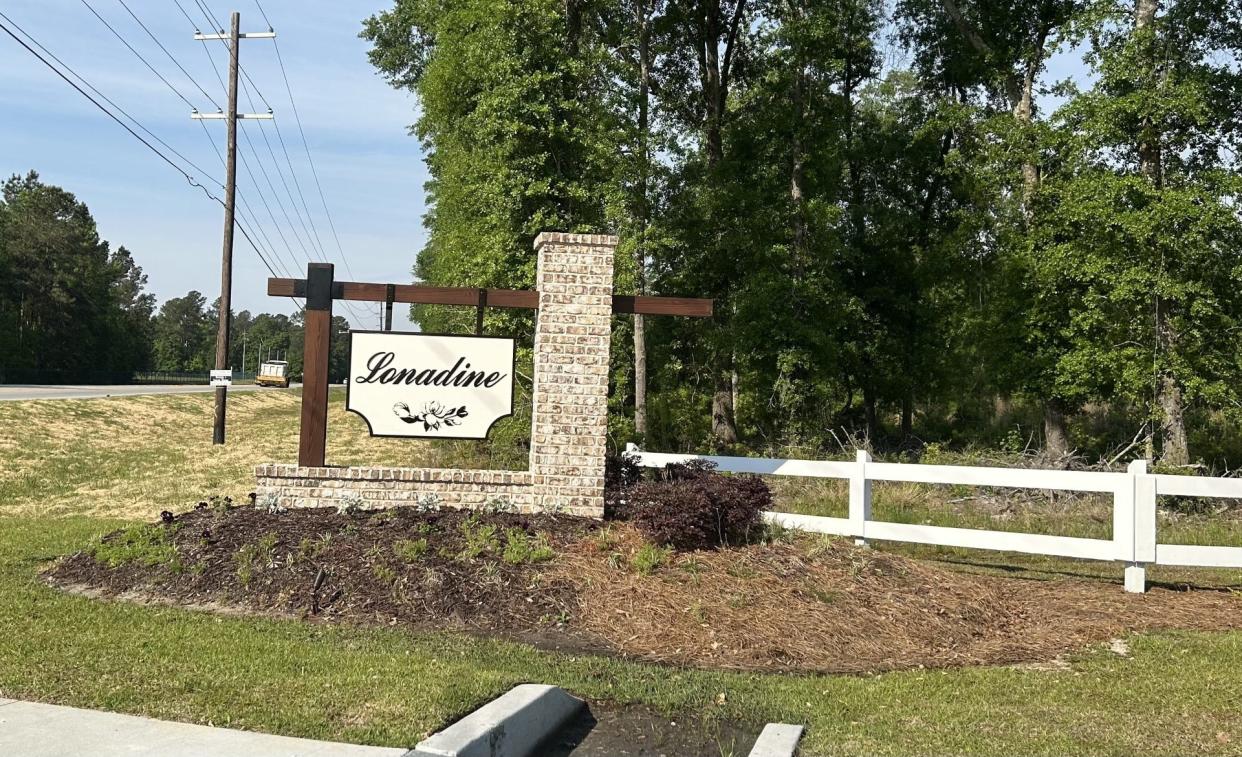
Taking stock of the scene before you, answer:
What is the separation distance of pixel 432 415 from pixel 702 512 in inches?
Result: 134

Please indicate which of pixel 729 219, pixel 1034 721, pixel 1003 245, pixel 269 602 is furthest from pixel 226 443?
pixel 1034 721

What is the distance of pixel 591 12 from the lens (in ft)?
87.7

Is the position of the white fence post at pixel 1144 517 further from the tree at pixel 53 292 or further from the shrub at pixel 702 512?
the tree at pixel 53 292

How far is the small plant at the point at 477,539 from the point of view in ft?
27.4

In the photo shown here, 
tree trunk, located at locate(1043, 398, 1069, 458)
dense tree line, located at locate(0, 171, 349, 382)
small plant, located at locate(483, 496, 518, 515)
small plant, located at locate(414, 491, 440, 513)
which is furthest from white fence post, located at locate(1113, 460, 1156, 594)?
dense tree line, located at locate(0, 171, 349, 382)

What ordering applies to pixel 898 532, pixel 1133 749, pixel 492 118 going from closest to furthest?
pixel 1133 749 → pixel 898 532 → pixel 492 118

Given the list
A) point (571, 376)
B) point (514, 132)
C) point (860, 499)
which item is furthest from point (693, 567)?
point (514, 132)

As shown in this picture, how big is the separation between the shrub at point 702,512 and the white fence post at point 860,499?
1.41 m

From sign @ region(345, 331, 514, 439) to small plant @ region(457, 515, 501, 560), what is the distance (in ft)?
4.86

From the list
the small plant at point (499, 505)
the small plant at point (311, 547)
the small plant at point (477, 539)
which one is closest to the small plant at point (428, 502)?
the small plant at point (499, 505)

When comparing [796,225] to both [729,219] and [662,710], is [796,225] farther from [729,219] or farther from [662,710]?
[662,710]

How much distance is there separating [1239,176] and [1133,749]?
1618 cm

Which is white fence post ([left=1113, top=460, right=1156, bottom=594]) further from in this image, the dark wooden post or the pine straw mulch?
the dark wooden post

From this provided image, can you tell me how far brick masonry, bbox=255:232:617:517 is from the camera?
31.9ft
